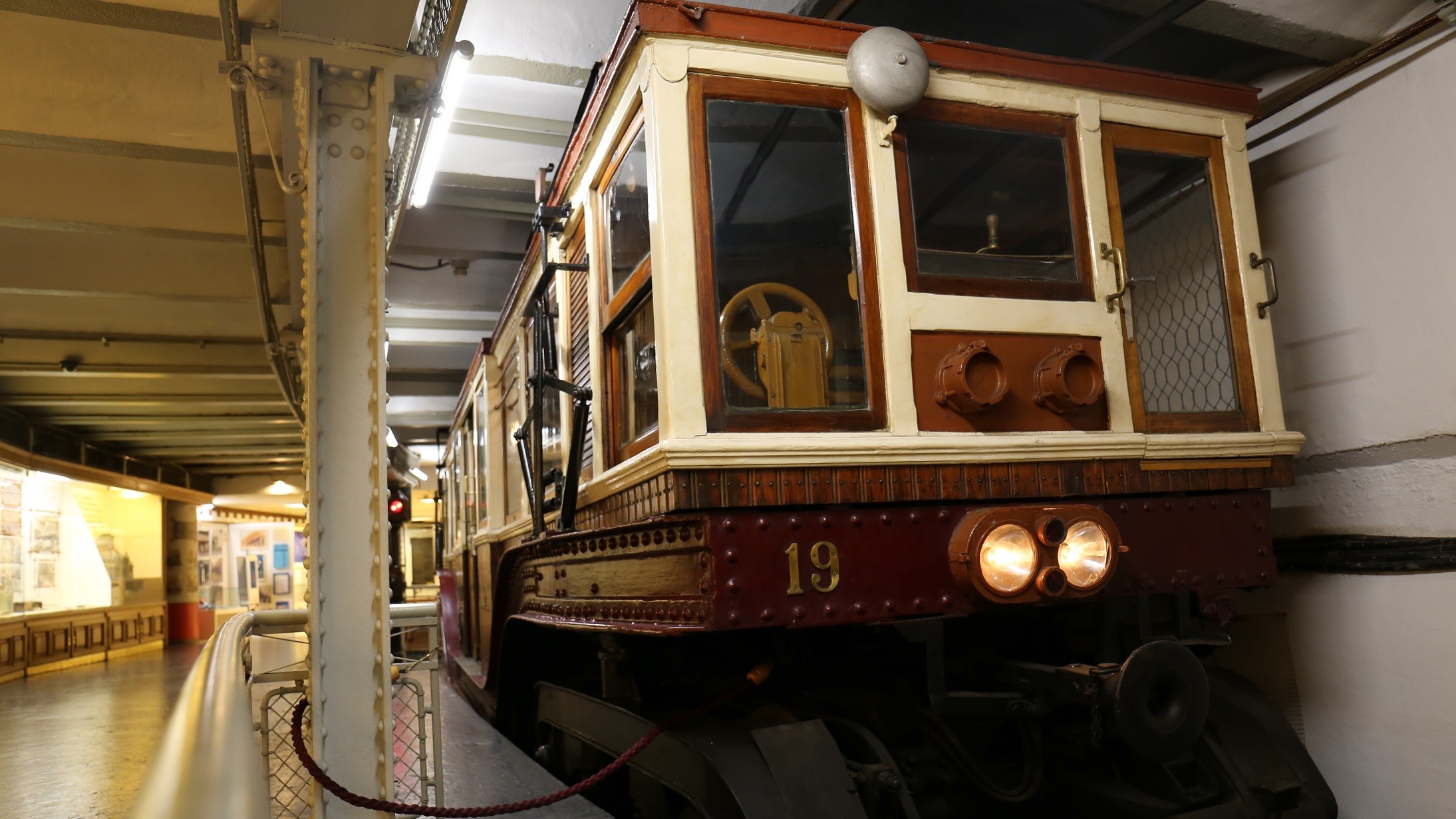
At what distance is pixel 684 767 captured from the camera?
308 centimetres

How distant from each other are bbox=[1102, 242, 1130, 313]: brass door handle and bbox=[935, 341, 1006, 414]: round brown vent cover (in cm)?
59

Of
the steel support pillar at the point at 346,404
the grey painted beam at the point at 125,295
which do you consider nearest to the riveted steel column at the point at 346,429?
the steel support pillar at the point at 346,404

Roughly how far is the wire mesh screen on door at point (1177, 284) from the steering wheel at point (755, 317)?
1.31 m

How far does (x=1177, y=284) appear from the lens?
4.38m

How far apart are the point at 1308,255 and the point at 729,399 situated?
3.06 meters

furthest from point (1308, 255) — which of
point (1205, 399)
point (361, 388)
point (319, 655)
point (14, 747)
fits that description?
point (14, 747)

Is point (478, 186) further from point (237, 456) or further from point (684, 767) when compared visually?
point (237, 456)

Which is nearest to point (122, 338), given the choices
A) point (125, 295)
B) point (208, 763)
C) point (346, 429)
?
point (125, 295)

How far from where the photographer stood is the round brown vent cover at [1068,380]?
10.1 feet

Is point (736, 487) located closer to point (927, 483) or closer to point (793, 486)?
point (793, 486)

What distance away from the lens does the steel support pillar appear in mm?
2953

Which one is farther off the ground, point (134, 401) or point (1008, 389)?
point (134, 401)

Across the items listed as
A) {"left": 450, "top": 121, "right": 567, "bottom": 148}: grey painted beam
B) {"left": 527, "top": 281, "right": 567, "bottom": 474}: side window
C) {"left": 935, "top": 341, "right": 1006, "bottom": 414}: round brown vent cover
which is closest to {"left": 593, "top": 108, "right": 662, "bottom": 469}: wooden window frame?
{"left": 527, "top": 281, "right": 567, "bottom": 474}: side window

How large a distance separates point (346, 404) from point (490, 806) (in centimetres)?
137
